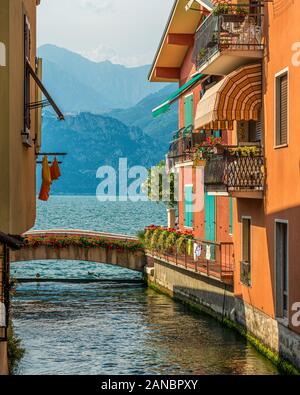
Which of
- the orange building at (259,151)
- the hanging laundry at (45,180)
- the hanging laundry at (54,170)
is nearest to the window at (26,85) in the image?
the hanging laundry at (45,180)

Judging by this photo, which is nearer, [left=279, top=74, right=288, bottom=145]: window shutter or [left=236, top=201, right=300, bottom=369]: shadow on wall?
[left=236, top=201, right=300, bottom=369]: shadow on wall

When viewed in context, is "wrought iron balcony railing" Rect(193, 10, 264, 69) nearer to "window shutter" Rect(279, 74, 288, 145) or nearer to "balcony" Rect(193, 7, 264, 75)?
"balcony" Rect(193, 7, 264, 75)

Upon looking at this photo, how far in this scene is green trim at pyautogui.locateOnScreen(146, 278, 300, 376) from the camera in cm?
1970

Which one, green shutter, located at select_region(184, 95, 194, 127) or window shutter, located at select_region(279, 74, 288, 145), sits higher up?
green shutter, located at select_region(184, 95, 194, 127)

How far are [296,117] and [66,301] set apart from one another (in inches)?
726

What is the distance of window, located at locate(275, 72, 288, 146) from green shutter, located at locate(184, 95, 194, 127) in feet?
44.4

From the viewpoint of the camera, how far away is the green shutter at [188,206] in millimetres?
36125

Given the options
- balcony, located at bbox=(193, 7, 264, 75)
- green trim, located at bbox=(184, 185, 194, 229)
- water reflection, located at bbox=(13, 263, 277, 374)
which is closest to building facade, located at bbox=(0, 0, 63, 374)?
water reflection, located at bbox=(13, 263, 277, 374)

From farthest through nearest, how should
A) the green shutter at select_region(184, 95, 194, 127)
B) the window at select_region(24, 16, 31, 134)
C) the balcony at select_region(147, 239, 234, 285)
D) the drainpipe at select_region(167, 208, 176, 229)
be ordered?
the drainpipe at select_region(167, 208, 176, 229) → the green shutter at select_region(184, 95, 194, 127) → the balcony at select_region(147, 239, 234, 285) → the window at select_region(24, 16, 31, 134)

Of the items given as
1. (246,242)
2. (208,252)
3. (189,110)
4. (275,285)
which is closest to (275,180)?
(275,285)

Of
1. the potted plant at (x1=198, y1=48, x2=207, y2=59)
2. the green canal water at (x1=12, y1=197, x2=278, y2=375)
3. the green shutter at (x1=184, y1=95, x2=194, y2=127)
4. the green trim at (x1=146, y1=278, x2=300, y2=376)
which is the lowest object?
the green canal water at (x1=12, y1=197, x2=278, y2=375)

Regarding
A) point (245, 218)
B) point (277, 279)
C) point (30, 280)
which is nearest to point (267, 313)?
point (277, 279)

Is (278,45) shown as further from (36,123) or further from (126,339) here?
(126,339)
